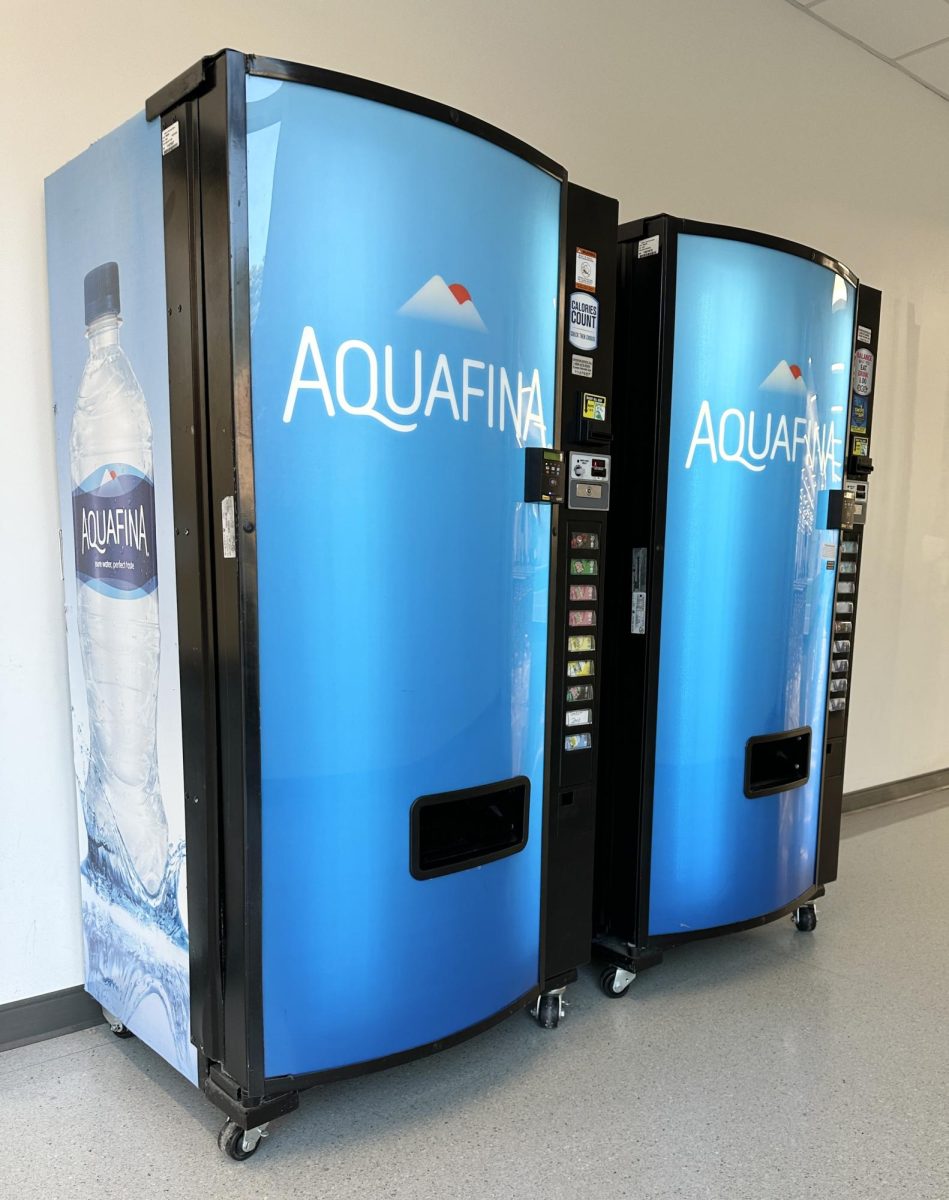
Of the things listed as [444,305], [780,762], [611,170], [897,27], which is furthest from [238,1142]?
[897,27]

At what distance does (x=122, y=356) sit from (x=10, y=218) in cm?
53

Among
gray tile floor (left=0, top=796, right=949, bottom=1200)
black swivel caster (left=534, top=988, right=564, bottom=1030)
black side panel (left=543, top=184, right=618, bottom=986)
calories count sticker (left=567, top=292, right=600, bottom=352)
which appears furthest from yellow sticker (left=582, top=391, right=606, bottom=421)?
gray tile floor (left=0, top=796, right=949, bottom=1200)

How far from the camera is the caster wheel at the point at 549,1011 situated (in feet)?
7.55

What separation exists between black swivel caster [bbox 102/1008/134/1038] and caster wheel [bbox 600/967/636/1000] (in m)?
1.25

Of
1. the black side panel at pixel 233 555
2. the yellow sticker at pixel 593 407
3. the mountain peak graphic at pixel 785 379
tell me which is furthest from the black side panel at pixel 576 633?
the black side panel at pixel 233 555

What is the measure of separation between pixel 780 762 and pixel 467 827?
1.21 meters

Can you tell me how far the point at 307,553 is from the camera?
5.47 ft

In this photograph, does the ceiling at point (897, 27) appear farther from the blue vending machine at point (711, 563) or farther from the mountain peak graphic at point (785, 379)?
the mountain peak graphic at point (785, 379)

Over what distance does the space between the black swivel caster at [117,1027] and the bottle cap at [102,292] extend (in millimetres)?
1651

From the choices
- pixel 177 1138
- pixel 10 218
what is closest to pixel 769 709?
pixel 177 1138

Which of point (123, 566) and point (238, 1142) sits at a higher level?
point (123, 566)

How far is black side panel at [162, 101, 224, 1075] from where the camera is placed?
5.28 feet

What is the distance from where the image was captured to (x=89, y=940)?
2.19 metres

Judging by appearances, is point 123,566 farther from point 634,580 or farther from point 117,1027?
point 634,580
